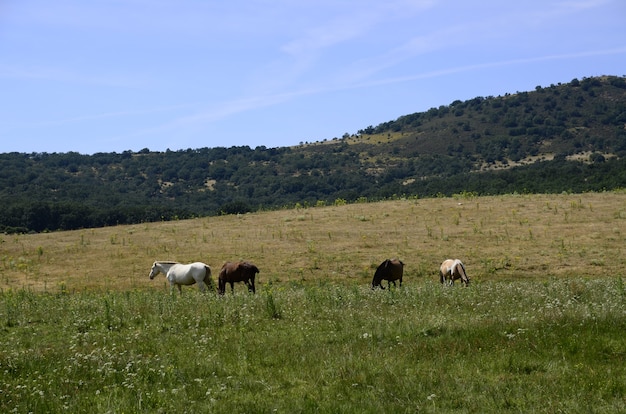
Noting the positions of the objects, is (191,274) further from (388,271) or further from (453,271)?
(453,271)

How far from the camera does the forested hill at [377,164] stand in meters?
107

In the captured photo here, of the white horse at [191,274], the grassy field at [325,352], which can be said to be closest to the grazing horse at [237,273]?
the white horse at [191,274]

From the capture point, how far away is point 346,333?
1334 centimetres

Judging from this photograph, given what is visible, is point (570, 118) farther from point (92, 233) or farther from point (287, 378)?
point (287, 378)

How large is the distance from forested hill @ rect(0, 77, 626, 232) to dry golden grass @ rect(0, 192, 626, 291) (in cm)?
3037

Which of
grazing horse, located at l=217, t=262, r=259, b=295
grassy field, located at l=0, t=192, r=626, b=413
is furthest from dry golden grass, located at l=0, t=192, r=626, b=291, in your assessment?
grassy field, located at l=0, t=192, r=626, b=413

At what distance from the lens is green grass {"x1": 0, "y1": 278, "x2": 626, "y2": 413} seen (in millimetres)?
9547

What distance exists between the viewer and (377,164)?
156 m

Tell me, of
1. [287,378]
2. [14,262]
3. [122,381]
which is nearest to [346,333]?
[287,378]

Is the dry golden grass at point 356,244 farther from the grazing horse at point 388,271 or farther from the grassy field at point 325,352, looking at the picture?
the grassy field at point 325,352

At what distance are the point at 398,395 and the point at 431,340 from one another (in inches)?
118

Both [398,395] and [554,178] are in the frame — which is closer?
[398,395]

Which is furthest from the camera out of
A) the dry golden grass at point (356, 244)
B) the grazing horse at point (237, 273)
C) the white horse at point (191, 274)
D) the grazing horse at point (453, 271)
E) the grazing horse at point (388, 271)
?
the dry golden grass at point (356, 244)

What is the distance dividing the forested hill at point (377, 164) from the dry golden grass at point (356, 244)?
30366mm
